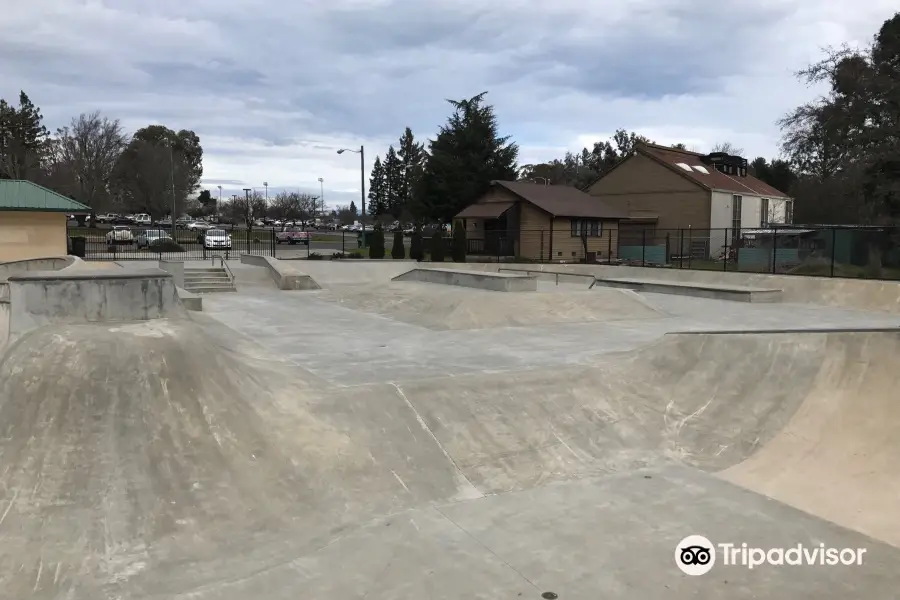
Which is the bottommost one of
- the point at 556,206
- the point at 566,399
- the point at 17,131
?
the point at 566,399

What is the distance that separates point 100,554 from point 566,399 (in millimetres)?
5133

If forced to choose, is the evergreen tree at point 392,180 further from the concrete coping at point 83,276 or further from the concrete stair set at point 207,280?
the concrete coping at point 83,276

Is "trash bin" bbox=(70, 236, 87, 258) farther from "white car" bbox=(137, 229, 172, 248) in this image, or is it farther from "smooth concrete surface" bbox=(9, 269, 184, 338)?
"smooth concrete surface" bbox=(9, 269, 184, 338)

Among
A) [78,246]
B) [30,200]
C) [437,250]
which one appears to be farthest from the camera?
[437,250]

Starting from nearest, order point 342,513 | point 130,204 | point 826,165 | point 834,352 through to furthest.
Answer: point 342,513, point 834,352, point 826,165, point 130,204

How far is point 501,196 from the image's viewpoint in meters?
40.5

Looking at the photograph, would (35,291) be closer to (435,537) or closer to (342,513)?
(342,513)

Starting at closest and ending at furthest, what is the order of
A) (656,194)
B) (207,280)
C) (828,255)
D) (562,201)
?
(207,280)
(828,255)
(562,201)
(656,194)

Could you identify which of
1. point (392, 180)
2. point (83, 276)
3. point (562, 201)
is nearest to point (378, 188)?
point (392, 180)

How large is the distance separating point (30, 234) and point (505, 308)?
1679 centimetres

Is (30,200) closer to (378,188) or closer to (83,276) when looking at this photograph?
(83,276)

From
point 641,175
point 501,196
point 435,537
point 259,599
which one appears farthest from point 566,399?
point 641,175

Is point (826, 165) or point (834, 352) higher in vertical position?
point (826, 165)

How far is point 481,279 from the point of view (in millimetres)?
19547
